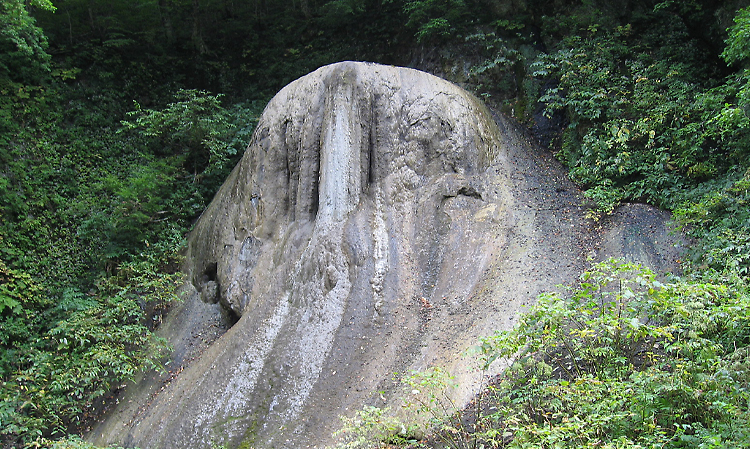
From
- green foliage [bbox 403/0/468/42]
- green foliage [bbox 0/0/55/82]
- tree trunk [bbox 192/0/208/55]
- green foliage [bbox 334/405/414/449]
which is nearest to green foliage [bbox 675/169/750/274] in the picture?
green foliage [bbox 334/405/414/449]

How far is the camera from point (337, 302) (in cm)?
869

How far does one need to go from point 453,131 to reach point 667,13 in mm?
6568

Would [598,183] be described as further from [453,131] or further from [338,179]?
[338,179]

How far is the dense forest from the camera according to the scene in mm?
5094

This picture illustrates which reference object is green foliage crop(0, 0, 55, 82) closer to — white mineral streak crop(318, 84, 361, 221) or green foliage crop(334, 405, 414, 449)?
white mineral streak crop(318, 84, 361, 221)

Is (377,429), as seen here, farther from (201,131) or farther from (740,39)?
(201,131)

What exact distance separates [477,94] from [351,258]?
6888mm

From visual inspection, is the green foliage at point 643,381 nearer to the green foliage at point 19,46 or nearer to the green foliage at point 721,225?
the green foliage at point 721,225

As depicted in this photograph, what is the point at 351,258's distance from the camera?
9000 millimetres

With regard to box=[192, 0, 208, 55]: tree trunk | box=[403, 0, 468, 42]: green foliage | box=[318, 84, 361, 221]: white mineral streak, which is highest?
box=[192, 0, 208, 55]: tree trunk

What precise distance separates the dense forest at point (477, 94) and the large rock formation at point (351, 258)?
765 mm

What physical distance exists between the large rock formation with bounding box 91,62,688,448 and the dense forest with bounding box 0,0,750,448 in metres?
0.76

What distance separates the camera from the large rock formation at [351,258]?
26.3 ft

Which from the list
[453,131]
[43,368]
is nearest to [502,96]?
[453,131]
